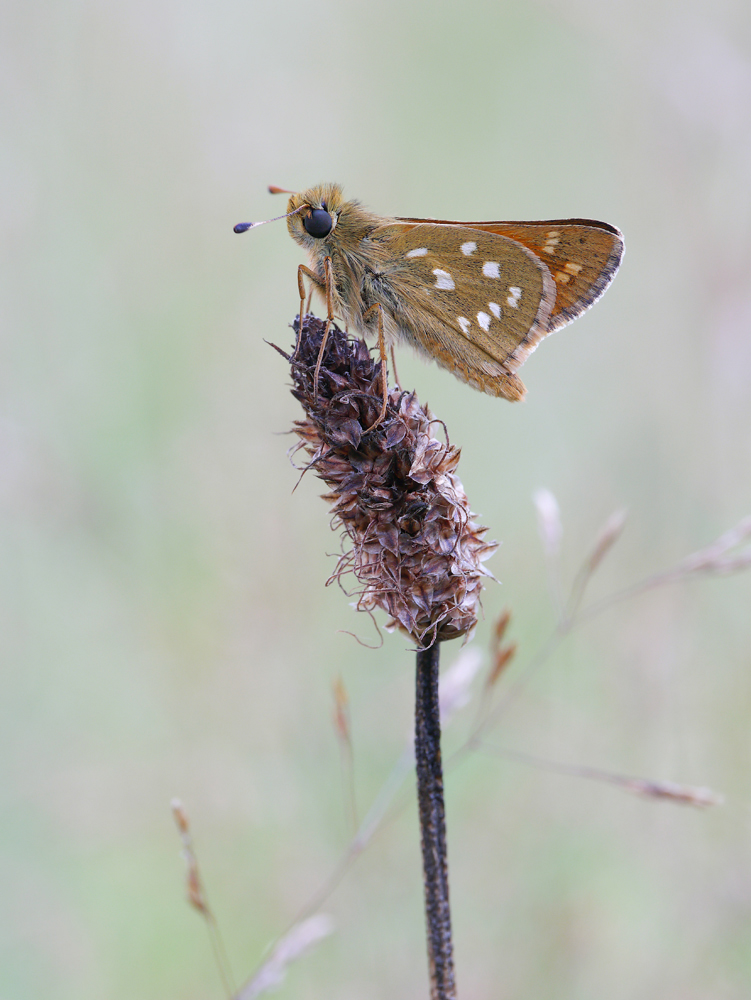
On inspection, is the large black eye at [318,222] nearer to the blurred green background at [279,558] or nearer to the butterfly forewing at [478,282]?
the butterfly forewing at [478,282]

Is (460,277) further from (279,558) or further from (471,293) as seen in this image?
(279,558)

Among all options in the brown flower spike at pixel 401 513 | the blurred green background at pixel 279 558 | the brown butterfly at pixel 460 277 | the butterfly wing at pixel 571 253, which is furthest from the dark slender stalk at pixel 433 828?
the butterfly wing at pixel 571 253

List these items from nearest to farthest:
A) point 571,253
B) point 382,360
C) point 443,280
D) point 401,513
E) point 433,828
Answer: point 433,828 → point 401,513 → point 382,360 → point 571,253 → point 443,280

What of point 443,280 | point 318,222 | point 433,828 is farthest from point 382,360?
point 433,828

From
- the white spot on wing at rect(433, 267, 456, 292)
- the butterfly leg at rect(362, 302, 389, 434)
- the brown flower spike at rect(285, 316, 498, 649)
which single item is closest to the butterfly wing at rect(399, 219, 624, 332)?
the white spot on wing at rect(433, 267, 456, 292)

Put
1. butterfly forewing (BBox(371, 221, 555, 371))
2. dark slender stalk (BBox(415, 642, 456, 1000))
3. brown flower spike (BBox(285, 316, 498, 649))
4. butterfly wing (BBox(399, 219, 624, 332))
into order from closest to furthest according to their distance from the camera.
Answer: dark slender stalk (BBox(415, 642, 456, 1000)) < brown flower spike (BBox(285, 316, 498, 649)) < butterfly wing (BBox(399, 219, 624, 332)) < butterfly forewing (BBox(371, 221, 555, 371))

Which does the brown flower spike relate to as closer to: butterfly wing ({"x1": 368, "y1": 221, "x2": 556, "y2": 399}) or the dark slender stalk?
the dark slender stalk
